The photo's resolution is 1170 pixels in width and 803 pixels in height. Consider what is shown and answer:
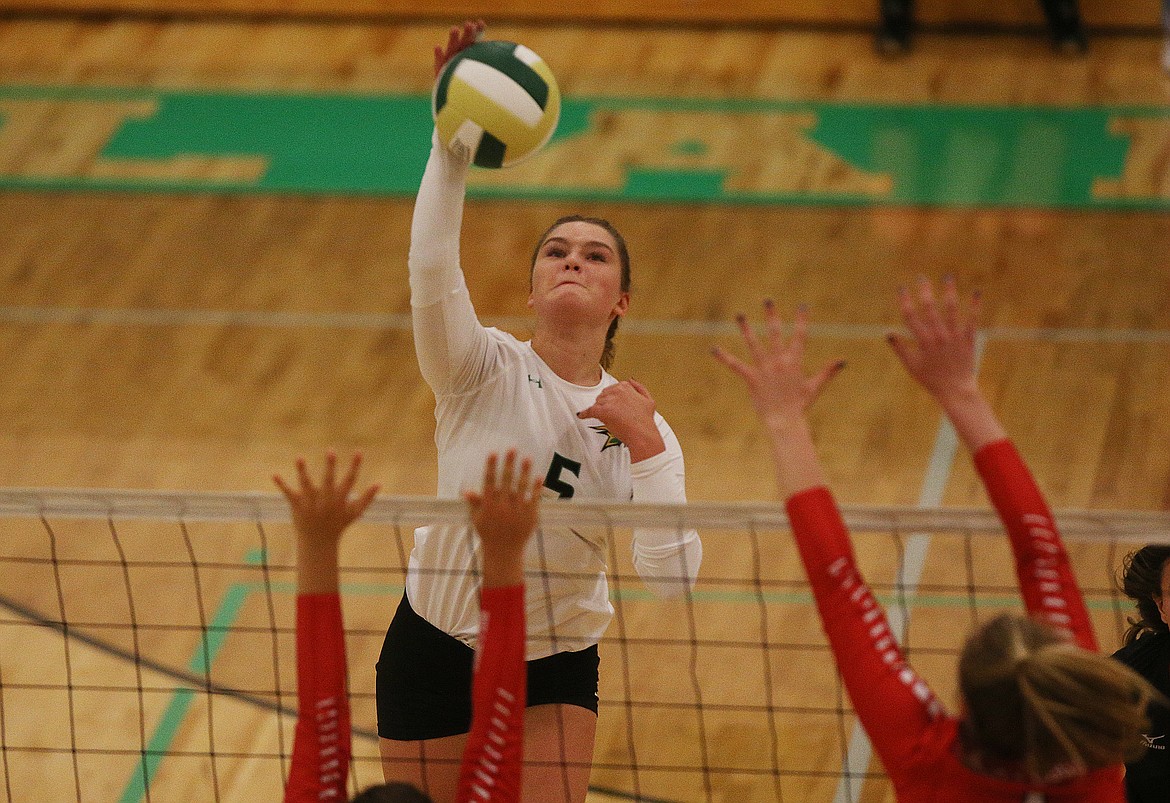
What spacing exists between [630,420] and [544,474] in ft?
0.90

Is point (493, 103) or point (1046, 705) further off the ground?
point (493, 103)

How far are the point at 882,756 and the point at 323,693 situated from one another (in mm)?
971

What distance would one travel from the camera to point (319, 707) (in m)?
2.72

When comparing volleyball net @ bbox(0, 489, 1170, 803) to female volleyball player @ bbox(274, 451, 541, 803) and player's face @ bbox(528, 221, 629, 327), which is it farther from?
female volleyball player @ bbox(274, 451, 541, 803)

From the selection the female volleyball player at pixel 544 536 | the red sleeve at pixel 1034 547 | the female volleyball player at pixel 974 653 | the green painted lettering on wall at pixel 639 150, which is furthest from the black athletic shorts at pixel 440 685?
the green painted lettering on wall at pixel 639 150

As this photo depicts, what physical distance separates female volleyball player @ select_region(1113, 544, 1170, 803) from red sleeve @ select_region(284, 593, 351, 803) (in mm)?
1992

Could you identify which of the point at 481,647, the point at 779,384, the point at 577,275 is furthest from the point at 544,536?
the point at 779,384

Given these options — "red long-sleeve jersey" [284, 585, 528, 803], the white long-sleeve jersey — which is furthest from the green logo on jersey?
"red long-sleeve jersey" [284, 585, 528, 803]

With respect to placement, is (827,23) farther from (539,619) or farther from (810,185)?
(539,619)

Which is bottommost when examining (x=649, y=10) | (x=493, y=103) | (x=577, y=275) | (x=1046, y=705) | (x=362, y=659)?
(x=1046, y=705)

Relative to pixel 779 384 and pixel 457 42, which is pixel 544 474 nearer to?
pixel 457 42

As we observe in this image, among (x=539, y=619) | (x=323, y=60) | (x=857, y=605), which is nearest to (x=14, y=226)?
(x=323, y=60)

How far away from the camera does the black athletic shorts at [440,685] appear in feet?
12.3

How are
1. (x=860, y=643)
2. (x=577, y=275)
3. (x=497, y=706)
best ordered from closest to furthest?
(x=860, y=643) → (x=497, y=706) → (x=577, y=275)
